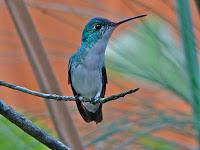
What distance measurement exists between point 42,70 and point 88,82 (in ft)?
0.27

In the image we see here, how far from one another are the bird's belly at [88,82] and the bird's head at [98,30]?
122 millimetres

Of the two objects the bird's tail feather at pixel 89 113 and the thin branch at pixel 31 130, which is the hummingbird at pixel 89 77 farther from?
the thin branch at pixel 31 130

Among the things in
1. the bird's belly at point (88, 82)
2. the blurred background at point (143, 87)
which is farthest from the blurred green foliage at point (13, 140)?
the bird's belly at point (88, 82)

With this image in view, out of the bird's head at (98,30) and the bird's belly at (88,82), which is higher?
the bird's head at (98,30)

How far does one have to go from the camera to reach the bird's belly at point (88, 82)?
39.7 inches

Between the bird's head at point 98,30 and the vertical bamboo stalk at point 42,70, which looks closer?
the vertical bamboo stalk at point 42,70

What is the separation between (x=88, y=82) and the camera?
1.02 metres

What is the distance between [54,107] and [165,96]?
46cm

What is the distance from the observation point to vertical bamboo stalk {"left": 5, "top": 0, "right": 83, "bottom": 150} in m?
0.94

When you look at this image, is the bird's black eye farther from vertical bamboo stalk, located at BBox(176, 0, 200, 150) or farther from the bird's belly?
vertical bamboo stalk, located at BBox(176, 0, 200, 150)

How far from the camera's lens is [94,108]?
3.29 ft

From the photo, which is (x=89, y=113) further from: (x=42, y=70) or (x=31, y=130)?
(x=31, y=130)

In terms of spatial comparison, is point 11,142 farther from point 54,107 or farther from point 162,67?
point 162,67

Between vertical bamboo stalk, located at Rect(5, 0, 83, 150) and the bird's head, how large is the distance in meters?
0.17
